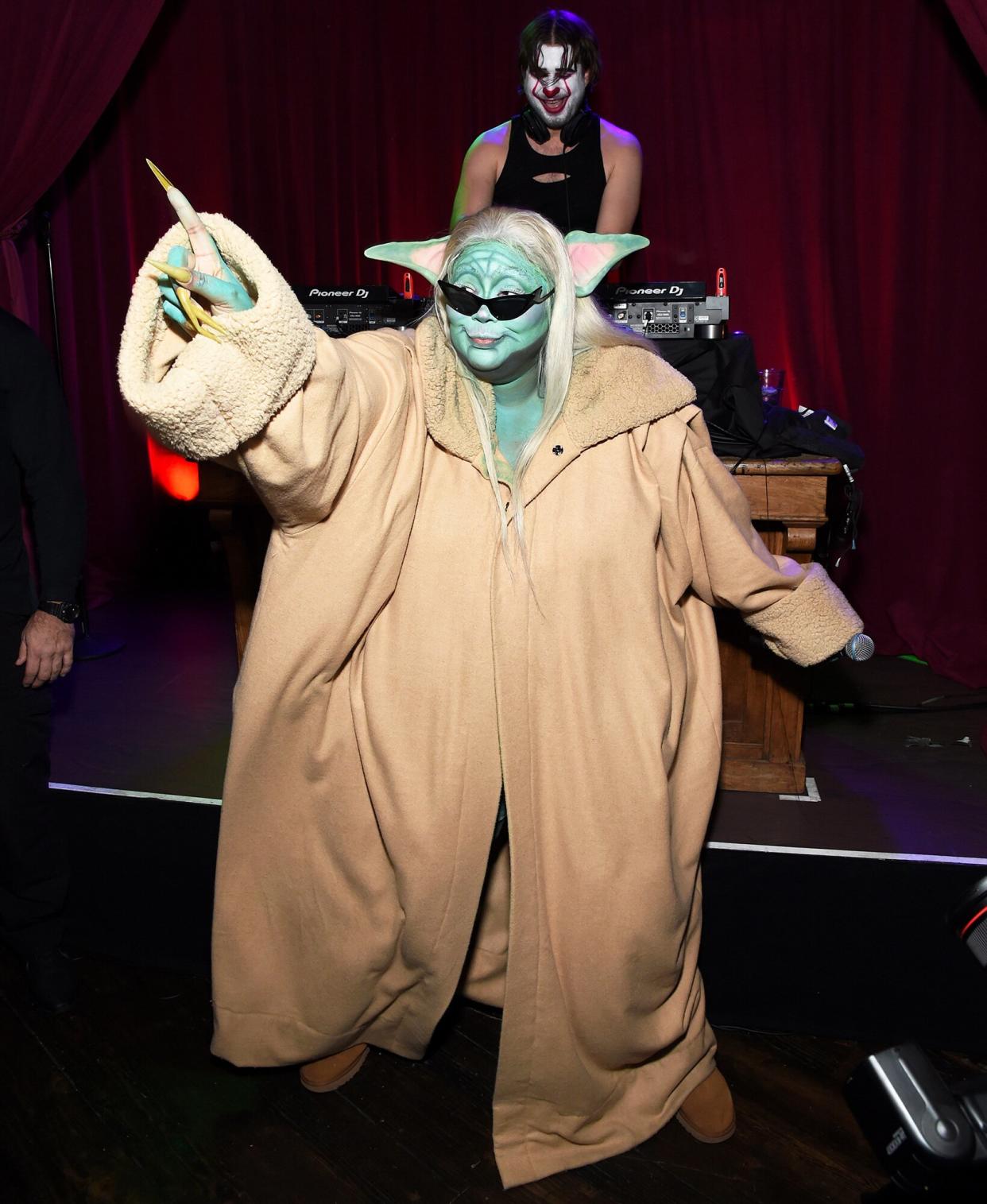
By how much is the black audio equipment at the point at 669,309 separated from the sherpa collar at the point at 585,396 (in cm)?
90

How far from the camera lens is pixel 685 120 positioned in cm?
412

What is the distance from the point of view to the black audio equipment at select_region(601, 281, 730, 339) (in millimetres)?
2602

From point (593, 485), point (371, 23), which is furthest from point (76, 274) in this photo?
point (593, 485)

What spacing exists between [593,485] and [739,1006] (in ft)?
4.19

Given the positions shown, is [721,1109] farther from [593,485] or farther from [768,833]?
[593,485]

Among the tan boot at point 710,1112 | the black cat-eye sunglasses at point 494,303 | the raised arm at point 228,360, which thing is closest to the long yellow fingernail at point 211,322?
the raised arm at point 228,360

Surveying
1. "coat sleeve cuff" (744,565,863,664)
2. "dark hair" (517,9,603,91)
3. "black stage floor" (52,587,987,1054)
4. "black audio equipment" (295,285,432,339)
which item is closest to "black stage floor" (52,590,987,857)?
"black stage floor" (52,587,987,1054)

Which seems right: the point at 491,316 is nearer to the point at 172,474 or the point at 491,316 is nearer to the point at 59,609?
the point at 59,609

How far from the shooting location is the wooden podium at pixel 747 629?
250 centimetres

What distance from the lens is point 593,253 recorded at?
5.63ft

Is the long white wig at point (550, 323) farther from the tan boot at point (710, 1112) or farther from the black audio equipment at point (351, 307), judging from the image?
the tan boot at point (710, 1112)

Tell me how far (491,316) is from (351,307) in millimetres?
1176

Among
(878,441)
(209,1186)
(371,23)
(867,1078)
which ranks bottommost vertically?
(209,1186)

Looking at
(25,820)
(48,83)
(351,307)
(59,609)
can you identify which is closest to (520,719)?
(59,609)
